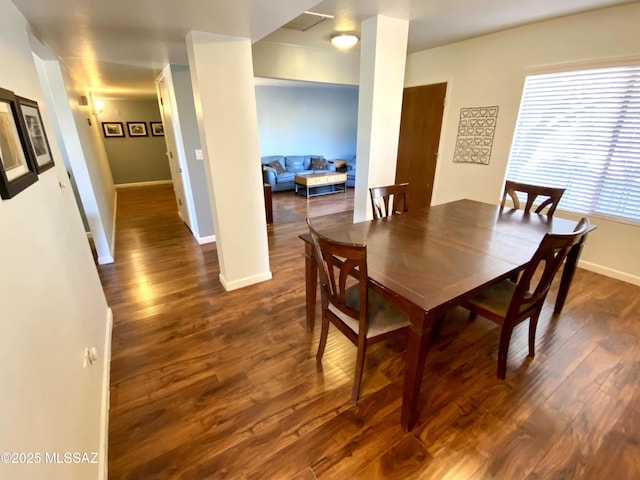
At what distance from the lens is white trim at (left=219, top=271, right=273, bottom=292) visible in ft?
9.12

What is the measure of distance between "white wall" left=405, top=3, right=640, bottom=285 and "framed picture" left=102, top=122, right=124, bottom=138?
6.83m

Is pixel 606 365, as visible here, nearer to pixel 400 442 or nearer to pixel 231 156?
pixel 400 442

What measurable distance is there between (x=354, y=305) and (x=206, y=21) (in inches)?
79.9

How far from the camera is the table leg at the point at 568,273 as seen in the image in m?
2.07

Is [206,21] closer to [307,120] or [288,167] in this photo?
[288,167]

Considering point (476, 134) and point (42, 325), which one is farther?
point (476, 134)

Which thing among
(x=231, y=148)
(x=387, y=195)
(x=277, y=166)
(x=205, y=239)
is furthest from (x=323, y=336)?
(x=277, y=166)

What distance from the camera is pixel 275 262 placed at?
3340mm

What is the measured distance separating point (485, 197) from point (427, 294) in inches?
119

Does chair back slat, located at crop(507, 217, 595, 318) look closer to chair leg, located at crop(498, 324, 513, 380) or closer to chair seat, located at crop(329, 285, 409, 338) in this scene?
chair leg, located at crop(498, 324, 513, 380)

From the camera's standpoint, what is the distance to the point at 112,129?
7.06 metres

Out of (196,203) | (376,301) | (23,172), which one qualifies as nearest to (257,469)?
(376,301)

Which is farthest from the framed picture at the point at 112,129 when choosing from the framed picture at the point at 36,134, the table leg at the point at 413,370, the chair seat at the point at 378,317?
the table leg at the point at 413,370

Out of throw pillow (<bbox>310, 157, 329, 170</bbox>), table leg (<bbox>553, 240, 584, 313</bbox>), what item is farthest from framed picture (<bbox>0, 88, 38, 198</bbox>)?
throw pillow (<bbox>310, 157, 329, 170</bbox>)
